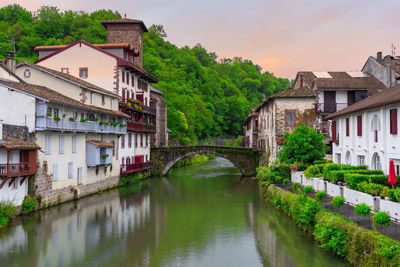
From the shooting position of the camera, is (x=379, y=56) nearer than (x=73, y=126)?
No

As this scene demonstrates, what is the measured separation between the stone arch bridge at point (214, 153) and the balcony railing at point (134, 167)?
9.18ft

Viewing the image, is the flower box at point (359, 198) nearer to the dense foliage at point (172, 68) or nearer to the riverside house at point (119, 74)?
the riverside house at point (119, 74)

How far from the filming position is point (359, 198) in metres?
20.7

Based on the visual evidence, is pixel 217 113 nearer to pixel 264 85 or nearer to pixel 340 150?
pixel 264 85

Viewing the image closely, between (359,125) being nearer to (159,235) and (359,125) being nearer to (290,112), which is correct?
(290,112)

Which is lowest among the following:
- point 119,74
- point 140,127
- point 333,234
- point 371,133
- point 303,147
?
point 333,234

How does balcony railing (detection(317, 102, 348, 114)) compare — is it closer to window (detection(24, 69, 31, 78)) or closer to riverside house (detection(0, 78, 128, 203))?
riverside house (detection(0, 78, 128, 203))

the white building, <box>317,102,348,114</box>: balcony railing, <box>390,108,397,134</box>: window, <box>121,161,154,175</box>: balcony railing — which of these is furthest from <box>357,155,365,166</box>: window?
<box>121,161,154,175</box>: balcony railing

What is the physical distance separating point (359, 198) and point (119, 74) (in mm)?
31716

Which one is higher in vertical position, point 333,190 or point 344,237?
point 333,190

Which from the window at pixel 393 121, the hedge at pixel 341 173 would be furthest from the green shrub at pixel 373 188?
the window at pixel 393 121

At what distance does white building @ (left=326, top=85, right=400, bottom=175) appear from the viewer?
24375 millimetres

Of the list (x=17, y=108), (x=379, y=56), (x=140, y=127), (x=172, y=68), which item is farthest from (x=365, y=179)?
(x=172, y=68)

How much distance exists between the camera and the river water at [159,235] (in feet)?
62.8
